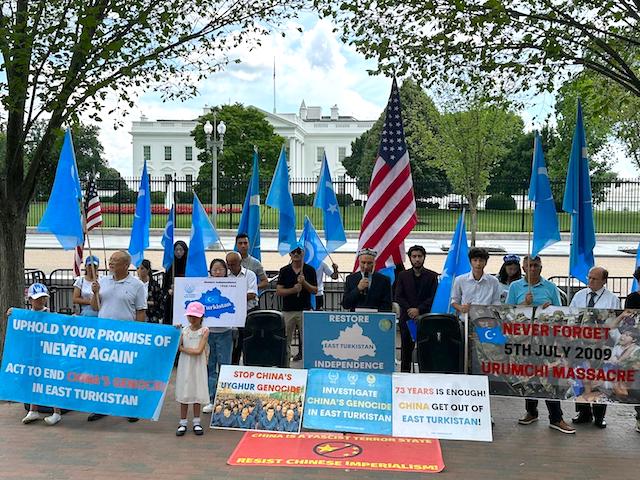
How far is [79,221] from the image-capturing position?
26.6 feet

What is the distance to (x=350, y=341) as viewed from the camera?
762cm

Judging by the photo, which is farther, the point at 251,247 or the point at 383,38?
the point at 251,247

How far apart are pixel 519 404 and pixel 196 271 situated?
15.2ft

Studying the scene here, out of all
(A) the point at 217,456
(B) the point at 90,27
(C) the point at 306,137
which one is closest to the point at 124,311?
(A) the point at 217,456

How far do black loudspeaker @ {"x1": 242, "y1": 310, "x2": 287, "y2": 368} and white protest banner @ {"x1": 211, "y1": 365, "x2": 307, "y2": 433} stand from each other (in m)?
0.67

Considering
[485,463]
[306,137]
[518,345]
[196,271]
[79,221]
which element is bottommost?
[485,463]

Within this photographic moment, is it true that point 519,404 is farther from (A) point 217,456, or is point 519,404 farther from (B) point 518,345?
(A) point 217,456

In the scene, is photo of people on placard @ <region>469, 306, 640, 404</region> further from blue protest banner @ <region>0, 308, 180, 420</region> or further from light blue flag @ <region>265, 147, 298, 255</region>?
light blue flag @ <region>265, 147, 298, 255</region>

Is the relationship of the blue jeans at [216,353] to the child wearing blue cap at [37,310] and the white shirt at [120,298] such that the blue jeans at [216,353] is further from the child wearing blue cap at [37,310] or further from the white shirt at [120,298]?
the child wearing blue cap at [37,310]

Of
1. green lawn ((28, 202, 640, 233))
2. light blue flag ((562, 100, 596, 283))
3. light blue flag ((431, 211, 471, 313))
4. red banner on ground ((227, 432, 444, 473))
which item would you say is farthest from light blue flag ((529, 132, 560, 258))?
green lawn ((28, 202, 640, 233))

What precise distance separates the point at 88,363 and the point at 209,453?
1.82 m

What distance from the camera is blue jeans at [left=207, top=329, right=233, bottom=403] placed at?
808 centimetres

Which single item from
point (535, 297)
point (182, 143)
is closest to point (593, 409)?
point (535, 297)

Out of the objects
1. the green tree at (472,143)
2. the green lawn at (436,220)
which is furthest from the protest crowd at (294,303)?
the green lawn at (436,220)
